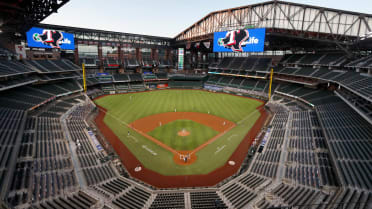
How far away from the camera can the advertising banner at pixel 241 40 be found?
42.7 meters

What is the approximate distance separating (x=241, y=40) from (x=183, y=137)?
3423cm

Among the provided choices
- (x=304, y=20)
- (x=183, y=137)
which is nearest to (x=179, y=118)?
(x=183, y=137)

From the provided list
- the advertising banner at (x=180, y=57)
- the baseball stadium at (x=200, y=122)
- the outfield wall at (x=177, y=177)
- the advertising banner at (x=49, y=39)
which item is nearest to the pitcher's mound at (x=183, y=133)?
the baseball stadium at (x=200, y=122)

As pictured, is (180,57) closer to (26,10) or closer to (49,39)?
(49,39)

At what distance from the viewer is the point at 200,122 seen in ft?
101

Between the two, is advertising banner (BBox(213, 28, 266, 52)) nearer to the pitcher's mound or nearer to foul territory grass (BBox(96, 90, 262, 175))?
foul territory grass (BBox(96, 90, 262, 175))

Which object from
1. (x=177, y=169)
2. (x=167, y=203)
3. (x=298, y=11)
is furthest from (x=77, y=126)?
(x=298, y=11)

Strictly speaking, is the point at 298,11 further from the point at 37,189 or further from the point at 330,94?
the point at 37,189

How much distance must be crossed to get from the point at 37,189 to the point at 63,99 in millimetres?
28933

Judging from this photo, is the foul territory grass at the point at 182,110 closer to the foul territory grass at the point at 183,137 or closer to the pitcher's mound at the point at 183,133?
the foul territory grass at the point at 183,137

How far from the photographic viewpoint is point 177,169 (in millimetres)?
18500

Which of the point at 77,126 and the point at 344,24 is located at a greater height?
the point at 344,24

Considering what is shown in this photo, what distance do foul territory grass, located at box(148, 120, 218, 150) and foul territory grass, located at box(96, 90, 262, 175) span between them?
63.3 inches

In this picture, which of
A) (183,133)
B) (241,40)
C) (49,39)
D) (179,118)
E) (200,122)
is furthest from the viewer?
(241,40)
